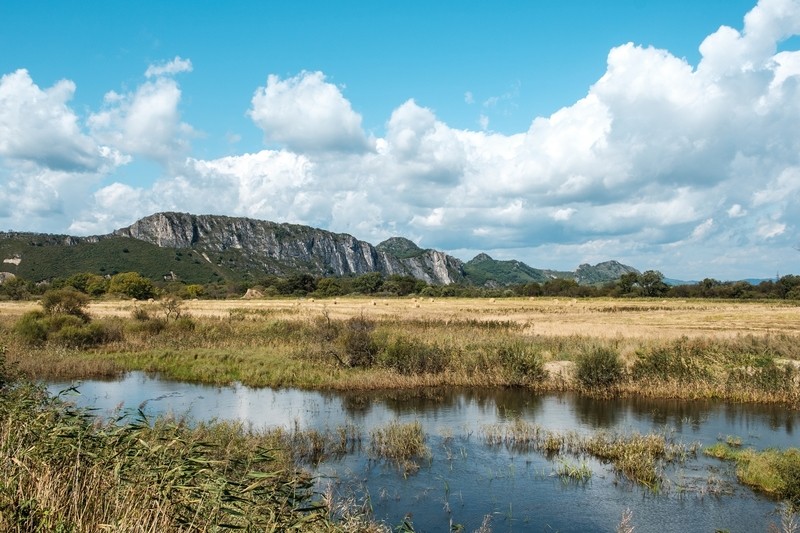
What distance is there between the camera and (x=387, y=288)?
137 metres

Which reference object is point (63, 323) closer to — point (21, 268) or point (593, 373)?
point (593, 373)

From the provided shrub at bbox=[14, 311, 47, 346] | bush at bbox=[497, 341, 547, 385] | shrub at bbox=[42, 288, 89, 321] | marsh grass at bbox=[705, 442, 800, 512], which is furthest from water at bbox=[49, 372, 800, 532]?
shrub at bbox=[42, 288, 89, 321]

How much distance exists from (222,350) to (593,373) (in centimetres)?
2148

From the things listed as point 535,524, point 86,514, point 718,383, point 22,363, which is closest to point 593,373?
point 718,383

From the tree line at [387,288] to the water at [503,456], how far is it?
72.9 meters

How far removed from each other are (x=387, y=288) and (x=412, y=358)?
107468 mm

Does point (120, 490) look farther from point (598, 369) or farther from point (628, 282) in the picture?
point (628, 282)

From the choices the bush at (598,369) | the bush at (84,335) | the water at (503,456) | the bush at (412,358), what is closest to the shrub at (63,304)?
the bush at (84,335)

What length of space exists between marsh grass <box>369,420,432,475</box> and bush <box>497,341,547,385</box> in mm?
10127

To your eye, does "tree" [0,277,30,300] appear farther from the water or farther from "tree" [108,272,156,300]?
the water

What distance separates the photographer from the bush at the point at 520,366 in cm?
2727

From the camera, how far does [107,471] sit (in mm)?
6695

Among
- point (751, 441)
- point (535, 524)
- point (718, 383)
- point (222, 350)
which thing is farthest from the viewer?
point (222, 350)

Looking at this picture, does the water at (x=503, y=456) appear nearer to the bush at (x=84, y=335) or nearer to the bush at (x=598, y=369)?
the bush at (x=598, y=369)
